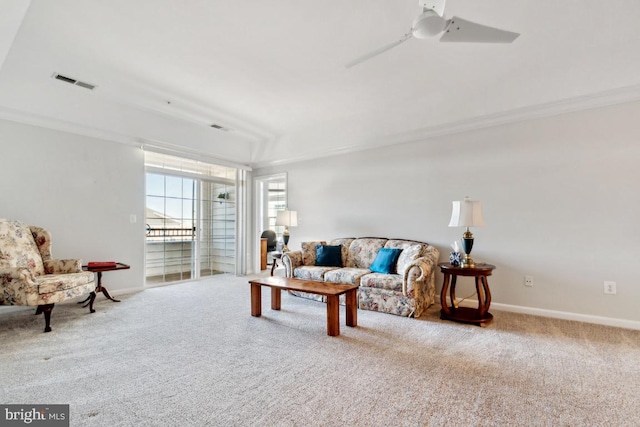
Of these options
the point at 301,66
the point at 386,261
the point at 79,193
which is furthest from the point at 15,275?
the point at 386,261

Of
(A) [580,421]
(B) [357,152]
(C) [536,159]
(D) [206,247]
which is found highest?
(B) [357,152]

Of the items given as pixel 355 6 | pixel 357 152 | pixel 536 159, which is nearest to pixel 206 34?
pixel 355 6

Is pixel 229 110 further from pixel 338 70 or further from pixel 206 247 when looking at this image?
pixel 206 247

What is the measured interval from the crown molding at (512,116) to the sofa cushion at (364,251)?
1519 millimetres

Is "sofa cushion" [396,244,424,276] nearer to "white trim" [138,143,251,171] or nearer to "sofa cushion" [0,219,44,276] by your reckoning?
"white trim" [138,143,251,171]

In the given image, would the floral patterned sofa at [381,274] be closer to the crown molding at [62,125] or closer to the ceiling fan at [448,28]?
the ceiling fan at [448,28]

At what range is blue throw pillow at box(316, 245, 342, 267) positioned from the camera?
15.0ft

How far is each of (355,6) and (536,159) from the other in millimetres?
2744

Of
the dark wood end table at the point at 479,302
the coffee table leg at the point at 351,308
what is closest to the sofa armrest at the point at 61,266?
the coffee table leg at the point at 351,308

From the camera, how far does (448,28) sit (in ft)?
6.85

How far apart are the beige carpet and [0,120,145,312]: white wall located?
3.73ft

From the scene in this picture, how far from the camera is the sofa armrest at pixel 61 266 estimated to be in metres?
3.55

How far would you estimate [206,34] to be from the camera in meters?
2.76

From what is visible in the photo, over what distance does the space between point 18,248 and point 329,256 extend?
3697 mm
